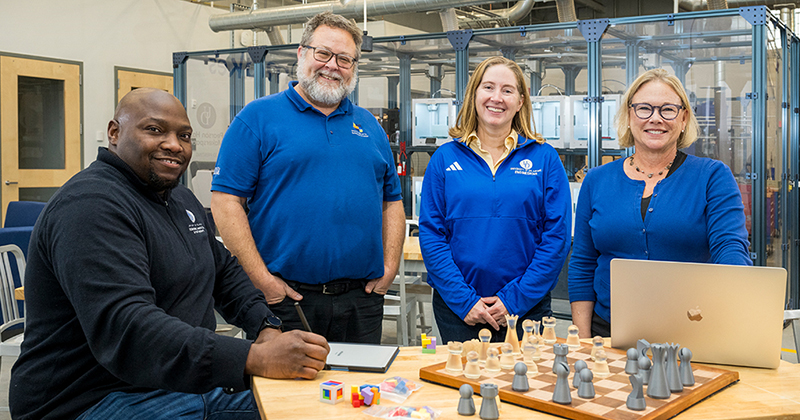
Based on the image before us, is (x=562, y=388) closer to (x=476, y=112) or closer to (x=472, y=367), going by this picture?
(x=472, y=367)

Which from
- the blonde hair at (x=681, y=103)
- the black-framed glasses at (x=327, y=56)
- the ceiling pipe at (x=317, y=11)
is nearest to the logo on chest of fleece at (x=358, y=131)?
the black-framed glasses at (x=327, y=56)

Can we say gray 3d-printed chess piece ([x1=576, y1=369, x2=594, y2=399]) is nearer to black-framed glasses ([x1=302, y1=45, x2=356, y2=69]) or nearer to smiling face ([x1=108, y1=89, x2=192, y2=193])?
smiling face ([x1=108, y1=89, x2=192, y2=193])

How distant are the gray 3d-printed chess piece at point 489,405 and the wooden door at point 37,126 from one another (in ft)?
26.6

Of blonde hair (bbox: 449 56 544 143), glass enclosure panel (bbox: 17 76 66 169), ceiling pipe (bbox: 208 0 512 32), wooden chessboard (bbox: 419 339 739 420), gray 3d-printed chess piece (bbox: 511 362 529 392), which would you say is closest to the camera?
wooden chessboard (bbox: 419 339 739 420)

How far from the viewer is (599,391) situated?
4.66 feet

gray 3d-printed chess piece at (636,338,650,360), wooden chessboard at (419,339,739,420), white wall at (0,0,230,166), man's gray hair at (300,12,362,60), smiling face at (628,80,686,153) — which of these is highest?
white wall at (0,0,230,166)

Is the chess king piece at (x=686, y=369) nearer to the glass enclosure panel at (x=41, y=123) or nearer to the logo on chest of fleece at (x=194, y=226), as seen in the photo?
the logo on chest of fleece at (x=194, y=226)

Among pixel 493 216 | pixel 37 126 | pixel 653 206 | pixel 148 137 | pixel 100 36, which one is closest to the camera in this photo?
pixel 148 137

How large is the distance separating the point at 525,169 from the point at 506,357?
89 cm

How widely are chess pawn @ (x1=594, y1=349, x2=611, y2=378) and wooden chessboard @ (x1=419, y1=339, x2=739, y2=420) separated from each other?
0.7 inches

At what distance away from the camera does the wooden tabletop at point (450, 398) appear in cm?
135

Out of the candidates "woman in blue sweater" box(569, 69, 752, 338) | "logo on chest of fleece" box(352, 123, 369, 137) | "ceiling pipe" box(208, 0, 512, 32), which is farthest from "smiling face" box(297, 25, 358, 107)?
→ "ceiling pipe" box(208, 0, 512, 32)

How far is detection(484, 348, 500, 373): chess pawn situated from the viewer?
158 centimetres

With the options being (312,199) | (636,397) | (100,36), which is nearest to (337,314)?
(312,199)
